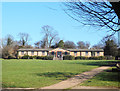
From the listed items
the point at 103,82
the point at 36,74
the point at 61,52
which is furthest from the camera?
the point at 61,52

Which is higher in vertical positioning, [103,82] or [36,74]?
[103,82]

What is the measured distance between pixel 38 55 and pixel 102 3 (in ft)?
220

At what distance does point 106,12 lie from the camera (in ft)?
28.8

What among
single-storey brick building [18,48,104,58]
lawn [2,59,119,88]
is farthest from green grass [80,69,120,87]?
single-storey brick building [18,48,104,58]

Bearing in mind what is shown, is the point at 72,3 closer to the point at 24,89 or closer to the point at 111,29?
the point at 111,29

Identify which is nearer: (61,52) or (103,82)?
(103,82)

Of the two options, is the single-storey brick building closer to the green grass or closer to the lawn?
the lawn

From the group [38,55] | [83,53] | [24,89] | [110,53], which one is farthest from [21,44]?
[24,89]

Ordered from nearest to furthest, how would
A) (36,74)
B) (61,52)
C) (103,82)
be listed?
(103,82) → (36,74) → (61,52)

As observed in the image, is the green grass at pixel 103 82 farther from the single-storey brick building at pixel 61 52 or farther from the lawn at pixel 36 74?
the single-storey brick building at pixel 61 52

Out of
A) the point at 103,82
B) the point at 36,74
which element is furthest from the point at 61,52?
the point at 103,82

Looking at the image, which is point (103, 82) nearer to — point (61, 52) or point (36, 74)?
point (36, 74)

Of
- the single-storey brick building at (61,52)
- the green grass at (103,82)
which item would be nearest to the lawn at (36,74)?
the green grass at (103,82)

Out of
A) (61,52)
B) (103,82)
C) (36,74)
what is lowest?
(36,74)
